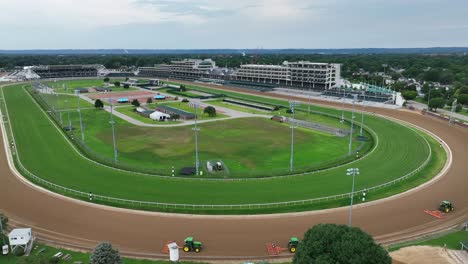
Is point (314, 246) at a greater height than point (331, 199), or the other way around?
point (314, 246)

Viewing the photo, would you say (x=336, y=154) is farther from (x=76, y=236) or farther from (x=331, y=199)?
(x=76, y=236)

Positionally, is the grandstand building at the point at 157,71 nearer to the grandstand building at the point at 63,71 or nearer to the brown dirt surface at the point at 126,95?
the grandstand building at the point at 63,71

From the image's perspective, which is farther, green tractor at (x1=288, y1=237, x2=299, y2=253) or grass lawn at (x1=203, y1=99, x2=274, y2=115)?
grass lawn at (x1=203, y1=99, x2=274, y2=115)

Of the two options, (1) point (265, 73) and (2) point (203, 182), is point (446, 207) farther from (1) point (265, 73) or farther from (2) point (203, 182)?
(1) point (265, 73)

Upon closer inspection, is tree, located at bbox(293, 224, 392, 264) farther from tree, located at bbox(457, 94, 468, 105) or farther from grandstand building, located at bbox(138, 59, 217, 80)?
grandstand building, located at bbox(138, 59, 217, 80)

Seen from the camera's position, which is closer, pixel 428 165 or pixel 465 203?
pixel 465 203

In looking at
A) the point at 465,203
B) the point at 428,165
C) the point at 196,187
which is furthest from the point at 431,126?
the point at 196,187

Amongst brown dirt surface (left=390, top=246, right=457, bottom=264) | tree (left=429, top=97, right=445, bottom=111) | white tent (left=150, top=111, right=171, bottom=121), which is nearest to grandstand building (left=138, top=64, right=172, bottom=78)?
white tent (left=150, top=111, right=171, bottom=121)
